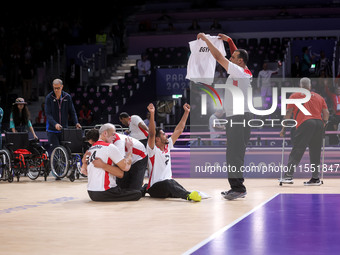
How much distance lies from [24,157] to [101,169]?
4513mm

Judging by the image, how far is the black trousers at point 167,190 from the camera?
341 inches

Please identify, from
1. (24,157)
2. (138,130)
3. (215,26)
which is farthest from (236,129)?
(215,26)

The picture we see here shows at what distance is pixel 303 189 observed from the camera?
1005 cm

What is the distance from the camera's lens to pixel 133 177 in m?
8.88

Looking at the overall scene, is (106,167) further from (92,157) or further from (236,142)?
(236,142)

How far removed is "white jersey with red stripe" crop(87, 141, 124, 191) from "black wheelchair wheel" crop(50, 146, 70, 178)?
353cm

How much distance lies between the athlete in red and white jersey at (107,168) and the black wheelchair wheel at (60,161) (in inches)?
138

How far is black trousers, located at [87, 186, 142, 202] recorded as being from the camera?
8.52 metres

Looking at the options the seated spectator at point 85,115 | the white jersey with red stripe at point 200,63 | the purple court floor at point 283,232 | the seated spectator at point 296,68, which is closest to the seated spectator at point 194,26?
the seated spectator at point 296,68

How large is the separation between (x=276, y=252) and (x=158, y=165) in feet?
13.2

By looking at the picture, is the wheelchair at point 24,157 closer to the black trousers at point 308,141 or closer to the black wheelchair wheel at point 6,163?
the black wheelchair wheel at point 6,163

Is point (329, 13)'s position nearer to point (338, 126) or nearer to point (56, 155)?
point (338, 126)

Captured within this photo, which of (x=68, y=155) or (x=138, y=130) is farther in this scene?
(x=68, y=155)

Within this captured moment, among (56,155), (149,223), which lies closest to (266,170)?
(56,155)
